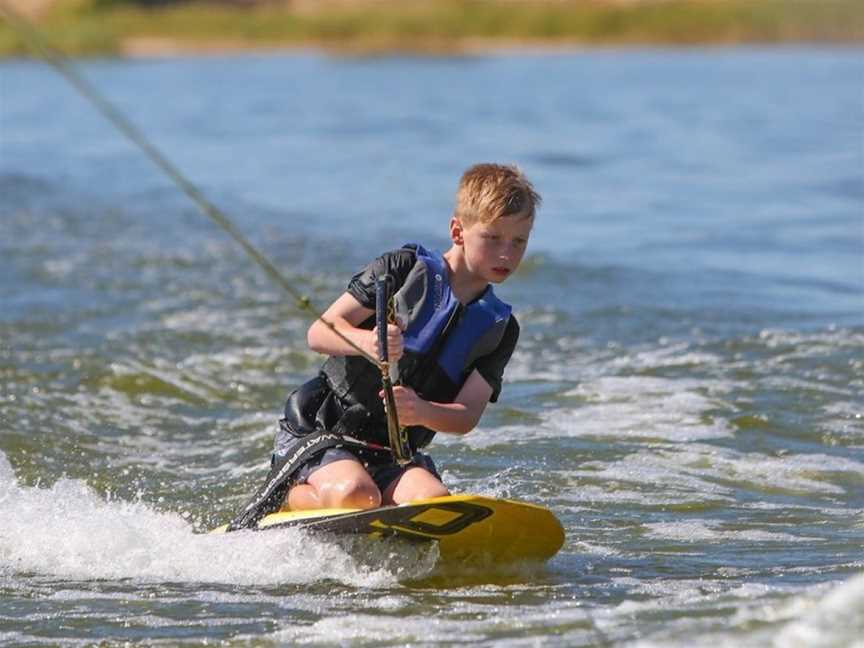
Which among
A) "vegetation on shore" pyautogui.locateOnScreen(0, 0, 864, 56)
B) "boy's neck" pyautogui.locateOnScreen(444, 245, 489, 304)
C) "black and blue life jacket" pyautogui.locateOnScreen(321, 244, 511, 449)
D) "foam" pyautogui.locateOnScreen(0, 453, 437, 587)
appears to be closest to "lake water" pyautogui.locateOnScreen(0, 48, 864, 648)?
"foam" pyautogui.locateOnScreen(0, 453, 437, 587)

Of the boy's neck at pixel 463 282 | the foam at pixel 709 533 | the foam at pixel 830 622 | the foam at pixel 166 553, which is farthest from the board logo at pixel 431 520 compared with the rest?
the foam at pixel 709 533

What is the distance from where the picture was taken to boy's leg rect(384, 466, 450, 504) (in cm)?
532

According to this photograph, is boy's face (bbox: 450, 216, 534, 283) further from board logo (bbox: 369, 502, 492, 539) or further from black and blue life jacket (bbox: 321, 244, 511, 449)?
board logo (bbox: 369, 502, 492, 539)

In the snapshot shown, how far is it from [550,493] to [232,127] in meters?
20.9

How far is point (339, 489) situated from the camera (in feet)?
17.5

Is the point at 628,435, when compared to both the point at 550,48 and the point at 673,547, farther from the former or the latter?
the point at 550,48

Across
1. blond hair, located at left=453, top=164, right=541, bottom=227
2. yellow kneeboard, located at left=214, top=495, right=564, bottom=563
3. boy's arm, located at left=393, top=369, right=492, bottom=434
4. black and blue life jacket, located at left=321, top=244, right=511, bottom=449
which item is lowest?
yellow kneeboard, located at left=214, top=495, right=564, bottom=563

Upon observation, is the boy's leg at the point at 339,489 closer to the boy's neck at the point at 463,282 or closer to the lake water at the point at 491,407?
the lake water at the point at 491,407

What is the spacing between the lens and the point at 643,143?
23875 millimetres

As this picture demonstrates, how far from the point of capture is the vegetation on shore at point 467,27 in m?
47.6

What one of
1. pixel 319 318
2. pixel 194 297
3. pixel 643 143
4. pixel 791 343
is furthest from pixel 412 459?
pixel 643 143

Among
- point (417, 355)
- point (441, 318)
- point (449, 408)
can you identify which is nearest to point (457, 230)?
point (441, 318)

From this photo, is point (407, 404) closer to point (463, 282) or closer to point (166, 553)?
point (463, 282)

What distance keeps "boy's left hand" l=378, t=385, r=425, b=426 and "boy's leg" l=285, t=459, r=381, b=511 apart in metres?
0.28
